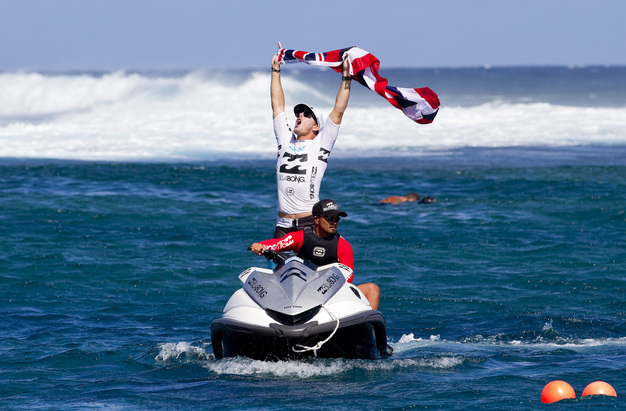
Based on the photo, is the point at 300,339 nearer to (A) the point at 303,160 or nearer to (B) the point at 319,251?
(B) the point at 319,251

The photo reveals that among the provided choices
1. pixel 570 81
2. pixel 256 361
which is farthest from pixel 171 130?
pixel 570 81

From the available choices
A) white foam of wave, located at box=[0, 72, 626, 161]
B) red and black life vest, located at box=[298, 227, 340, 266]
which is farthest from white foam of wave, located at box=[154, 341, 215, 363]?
white foam of wave, located at box=[0, 72, 626, 161]

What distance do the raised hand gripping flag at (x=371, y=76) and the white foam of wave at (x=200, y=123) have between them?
70.9 ft

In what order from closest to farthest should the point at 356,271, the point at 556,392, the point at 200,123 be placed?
the point at 556,392
the point at 356,271
the point at 200,123

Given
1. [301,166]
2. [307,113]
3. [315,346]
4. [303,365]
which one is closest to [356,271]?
[301,166]

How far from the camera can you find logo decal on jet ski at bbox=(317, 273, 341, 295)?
7.73 meters

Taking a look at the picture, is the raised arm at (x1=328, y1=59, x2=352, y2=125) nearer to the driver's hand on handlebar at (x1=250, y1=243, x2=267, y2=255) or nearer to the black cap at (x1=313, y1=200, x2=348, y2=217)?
the black cap at (x1=313, y1=200, x2=348, y2=217)

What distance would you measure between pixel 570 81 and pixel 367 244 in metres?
101

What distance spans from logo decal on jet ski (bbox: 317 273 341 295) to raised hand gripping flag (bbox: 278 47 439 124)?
7.25ft

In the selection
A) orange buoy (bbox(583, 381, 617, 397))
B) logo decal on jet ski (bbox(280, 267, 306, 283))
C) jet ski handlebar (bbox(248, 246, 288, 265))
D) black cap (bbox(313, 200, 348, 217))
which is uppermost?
black cap (bbox(313, 200, 348, 217))

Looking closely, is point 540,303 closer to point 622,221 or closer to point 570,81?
point 622,221

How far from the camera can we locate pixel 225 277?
13.2 meters

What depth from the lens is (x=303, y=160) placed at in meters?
8.38

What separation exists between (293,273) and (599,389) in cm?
270
